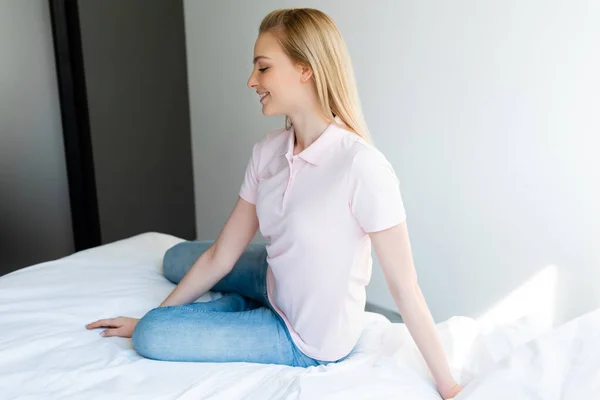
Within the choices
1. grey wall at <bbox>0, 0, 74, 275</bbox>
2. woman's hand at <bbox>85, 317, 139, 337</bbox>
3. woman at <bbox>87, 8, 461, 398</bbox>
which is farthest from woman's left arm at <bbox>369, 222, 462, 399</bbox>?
grey wall at <bbox>0, 0, 74, 275</bbox>

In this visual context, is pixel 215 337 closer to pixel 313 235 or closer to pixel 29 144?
pixel 313 235

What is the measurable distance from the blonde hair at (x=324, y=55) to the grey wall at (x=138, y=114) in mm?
1531

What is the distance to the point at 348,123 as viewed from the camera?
4.06ft

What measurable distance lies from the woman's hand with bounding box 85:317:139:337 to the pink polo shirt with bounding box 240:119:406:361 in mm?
358

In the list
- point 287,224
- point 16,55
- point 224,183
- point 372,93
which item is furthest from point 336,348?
point 16,55

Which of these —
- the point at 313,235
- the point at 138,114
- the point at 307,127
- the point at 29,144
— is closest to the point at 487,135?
the point at 307,127

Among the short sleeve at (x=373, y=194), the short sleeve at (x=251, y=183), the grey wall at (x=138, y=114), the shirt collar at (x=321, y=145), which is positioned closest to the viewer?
the short sleeve at (x=373, y=194)

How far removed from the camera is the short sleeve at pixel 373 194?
3.58 feet

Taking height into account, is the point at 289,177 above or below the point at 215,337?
above

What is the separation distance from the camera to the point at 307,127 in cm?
126

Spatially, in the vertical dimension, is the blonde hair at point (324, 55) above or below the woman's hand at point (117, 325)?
above

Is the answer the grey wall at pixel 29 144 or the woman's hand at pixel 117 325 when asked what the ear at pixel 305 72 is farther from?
the grey wall at pixel 29 144

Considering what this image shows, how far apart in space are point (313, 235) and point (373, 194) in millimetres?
Result: 159

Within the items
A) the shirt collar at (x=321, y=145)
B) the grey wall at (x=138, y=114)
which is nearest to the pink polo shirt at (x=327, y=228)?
the shirt collar at (x=321, y=145)
